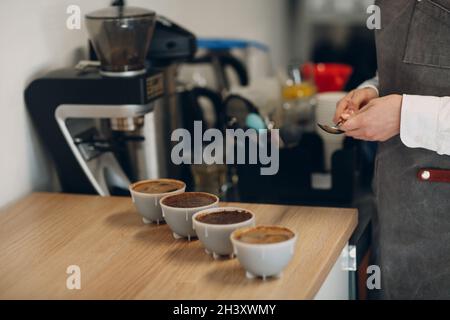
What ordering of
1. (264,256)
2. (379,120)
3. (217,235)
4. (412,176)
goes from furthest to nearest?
(412,176)
(379,120)
(217,235)
(264,256)

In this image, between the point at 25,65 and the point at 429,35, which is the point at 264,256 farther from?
the point at 25,65

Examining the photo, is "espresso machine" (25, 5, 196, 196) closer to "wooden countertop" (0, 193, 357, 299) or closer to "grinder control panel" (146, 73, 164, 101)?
"grinder control panel" (146, 73, 164, 101)

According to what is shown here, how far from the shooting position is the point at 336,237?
1404 mm

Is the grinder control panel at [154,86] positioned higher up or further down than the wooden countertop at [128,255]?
higher up

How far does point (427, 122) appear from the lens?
138cm

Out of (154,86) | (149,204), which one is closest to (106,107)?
(154,86)

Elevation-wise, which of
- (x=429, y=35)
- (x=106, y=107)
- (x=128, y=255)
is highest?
(x=429, y=35)

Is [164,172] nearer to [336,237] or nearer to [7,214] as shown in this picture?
[7,214]

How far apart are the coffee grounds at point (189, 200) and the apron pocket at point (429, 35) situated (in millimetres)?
476

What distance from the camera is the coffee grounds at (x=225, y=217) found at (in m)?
1.33

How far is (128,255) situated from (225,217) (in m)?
0.18

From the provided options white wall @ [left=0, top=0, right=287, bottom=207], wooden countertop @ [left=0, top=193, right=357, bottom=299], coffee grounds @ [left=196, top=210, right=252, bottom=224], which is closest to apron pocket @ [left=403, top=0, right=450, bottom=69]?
wooden countertop @ [left=0, top=193, right=357, bottom=299]

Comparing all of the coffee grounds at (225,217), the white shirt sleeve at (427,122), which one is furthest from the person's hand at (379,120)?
the coffee grounds at (225,217)

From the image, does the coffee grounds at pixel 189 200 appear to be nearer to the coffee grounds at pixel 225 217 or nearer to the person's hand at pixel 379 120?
the coffee grounds at pixel 225 217
